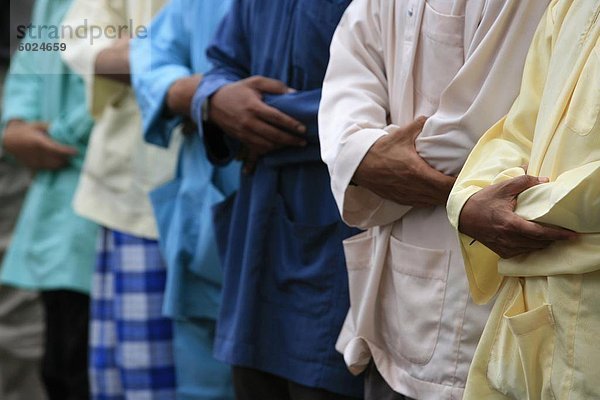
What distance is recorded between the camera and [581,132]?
1.76 m

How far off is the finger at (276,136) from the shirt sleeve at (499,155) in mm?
711

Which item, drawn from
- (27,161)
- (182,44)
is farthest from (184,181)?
(27,161)

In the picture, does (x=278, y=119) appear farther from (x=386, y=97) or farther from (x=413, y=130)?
(x=413, y=130)

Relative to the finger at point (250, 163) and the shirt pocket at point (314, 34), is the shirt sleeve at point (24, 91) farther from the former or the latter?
the shirt pocket at point (314, 34)

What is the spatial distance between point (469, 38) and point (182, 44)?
1.39 m

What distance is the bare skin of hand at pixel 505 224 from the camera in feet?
5.81

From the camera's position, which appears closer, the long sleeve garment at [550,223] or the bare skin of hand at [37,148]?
the long sleeve garment at [550,223]

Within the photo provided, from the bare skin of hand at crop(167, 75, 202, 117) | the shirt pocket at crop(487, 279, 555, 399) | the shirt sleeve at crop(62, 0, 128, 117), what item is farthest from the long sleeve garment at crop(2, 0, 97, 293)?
the shirt pocket at crop(487, 279, 555, 399)

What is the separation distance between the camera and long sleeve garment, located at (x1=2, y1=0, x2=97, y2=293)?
3906 millimetres

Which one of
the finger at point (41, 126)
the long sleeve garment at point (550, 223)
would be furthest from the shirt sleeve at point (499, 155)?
the finger at point (41, 126)

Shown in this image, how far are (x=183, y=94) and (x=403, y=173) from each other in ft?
3.59

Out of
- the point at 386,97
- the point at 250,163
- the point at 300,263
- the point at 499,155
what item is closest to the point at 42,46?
the point at 250,163

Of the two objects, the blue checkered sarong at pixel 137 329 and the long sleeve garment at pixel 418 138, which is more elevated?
the long sleeve garment at pixel 418 138

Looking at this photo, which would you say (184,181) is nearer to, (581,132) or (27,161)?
(27,161)
